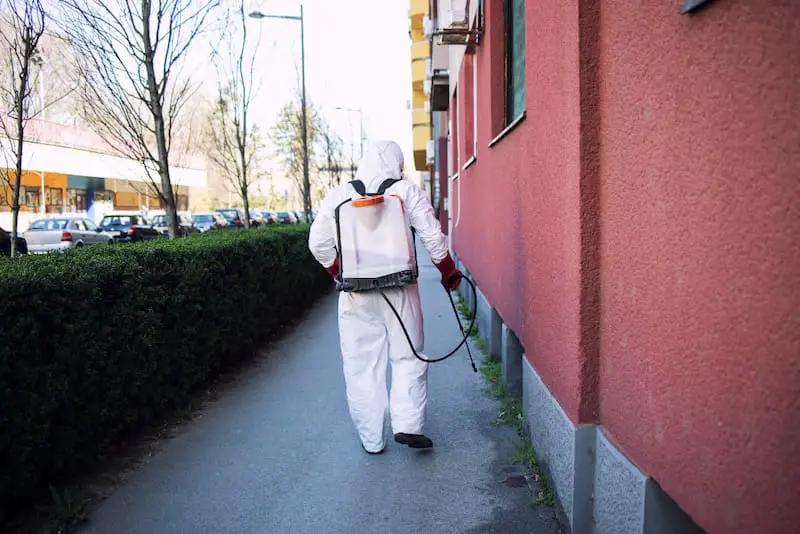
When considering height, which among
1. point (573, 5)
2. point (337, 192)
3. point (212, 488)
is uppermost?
point (573, 5)

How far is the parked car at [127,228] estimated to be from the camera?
94.0 feet

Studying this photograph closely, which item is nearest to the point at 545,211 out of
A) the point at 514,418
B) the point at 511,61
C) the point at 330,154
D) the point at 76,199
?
the point at 514,418

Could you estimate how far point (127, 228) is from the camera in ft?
98.4

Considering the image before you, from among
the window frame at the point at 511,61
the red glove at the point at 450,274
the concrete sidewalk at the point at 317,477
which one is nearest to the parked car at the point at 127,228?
the window frame at the point at 511,61

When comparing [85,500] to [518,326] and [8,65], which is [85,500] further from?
[8,65]

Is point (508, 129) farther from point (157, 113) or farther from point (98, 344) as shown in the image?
point (157, 113)

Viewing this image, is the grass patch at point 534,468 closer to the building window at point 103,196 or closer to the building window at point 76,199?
the building window at point 76,199

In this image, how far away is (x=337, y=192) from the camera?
4602 millimetres

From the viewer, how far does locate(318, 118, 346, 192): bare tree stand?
89.5 ft

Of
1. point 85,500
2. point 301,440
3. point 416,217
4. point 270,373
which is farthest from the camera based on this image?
point 270,373

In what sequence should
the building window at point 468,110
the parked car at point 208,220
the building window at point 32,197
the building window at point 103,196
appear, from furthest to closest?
the building window at point 103,196 < the parked car at point 208,220 < the building window at point 32,197 < the building window at point 468,110

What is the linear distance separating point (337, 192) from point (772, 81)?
320 cm

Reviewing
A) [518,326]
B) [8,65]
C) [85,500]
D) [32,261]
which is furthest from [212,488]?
[8,65]

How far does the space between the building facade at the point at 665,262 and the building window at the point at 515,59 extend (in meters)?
1.30
